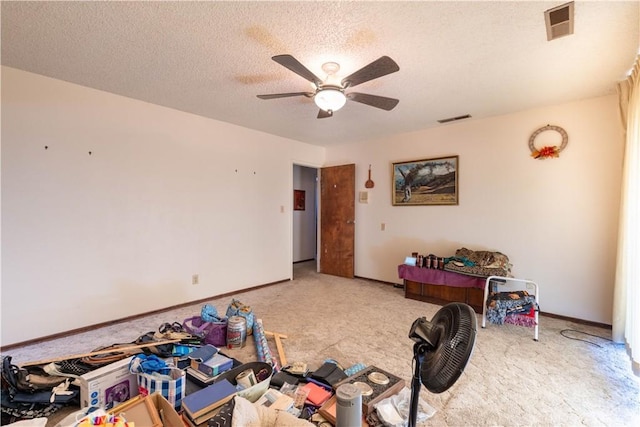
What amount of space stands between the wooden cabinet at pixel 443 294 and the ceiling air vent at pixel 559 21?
2.58m

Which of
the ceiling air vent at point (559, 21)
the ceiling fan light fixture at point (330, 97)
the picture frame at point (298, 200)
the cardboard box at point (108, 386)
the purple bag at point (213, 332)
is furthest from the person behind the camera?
the picture frame at point (298, 200)

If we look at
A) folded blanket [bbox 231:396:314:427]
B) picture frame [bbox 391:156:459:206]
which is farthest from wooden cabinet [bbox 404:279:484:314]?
folded blanket [bbox 231:396:314:427]

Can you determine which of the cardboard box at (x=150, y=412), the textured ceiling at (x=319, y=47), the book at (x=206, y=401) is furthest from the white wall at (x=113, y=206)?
the book at (x=206, y=401)

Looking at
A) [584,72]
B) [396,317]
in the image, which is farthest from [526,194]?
[396,317]

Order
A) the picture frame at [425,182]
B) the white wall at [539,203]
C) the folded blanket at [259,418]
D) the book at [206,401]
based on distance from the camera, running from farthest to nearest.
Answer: the picture frame at [425,182] → the white wall at [539,203] → the book at [206,401] → the folded blanket at [259,418]

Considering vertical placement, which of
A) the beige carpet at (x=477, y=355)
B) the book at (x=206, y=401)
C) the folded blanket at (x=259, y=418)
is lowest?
the beige carpet at (x=477, y=355)

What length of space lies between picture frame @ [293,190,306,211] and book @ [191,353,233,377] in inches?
185

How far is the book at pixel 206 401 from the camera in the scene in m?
1.38

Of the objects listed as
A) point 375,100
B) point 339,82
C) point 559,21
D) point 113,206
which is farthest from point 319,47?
point 113,206

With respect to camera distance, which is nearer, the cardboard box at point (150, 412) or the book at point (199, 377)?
the cardboard box at point (150, 412)

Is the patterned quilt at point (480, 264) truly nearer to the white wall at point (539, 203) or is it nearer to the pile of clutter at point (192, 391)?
the white wall at point (539, 203)

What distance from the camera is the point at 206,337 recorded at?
8.36ft

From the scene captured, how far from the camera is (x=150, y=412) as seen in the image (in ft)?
4.32

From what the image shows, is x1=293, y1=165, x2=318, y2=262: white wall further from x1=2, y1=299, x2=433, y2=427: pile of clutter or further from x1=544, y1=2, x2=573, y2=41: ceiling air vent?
x1=544, y1=2, x2=573, y2=41: ceiling air vent
